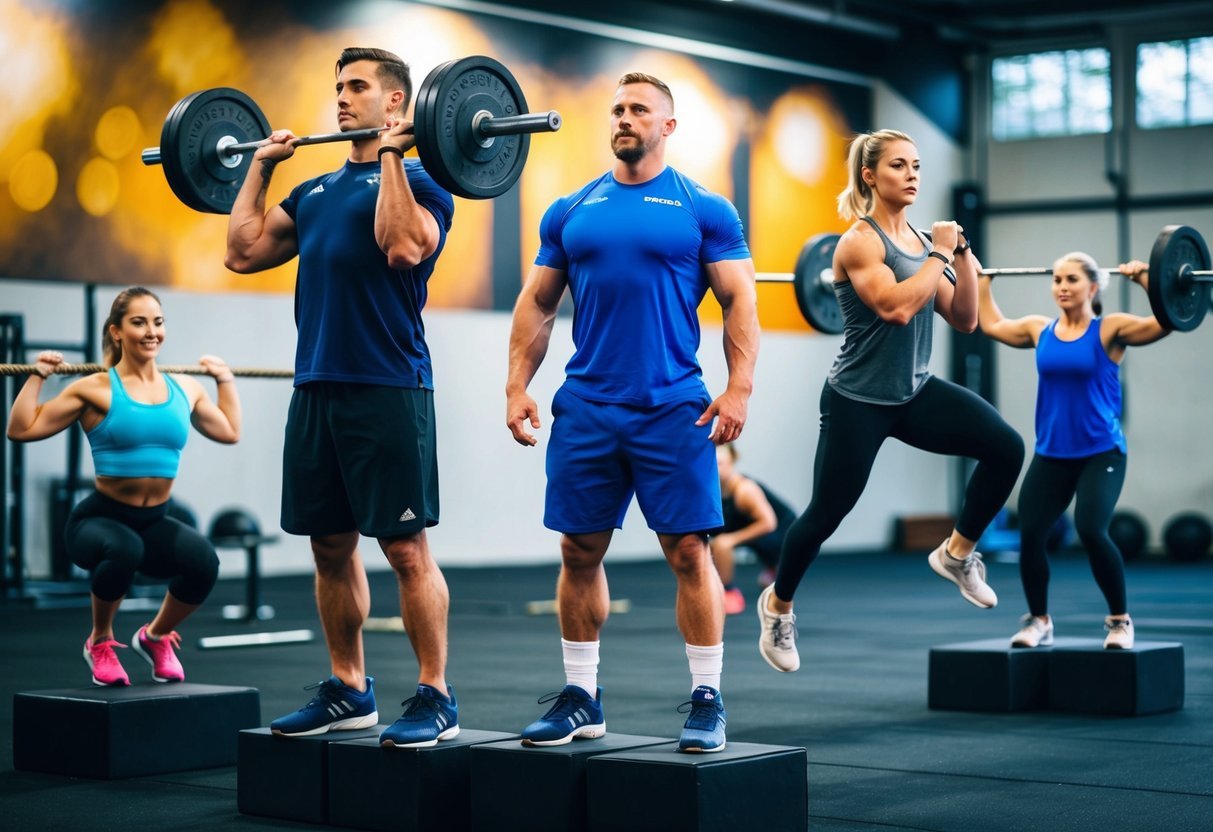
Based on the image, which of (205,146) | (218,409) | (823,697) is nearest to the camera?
(205,146)

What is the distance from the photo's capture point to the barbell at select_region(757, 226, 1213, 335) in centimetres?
486

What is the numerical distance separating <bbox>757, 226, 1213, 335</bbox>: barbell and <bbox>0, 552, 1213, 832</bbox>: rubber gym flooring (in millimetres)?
1190

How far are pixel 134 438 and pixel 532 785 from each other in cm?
169

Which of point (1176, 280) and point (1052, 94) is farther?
point (1052, 94)

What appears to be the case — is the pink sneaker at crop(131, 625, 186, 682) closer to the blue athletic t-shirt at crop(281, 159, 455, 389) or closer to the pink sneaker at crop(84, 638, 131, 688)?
the pink sneaker at crop(84, 638, 131, 688)

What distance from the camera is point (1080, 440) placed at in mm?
4977

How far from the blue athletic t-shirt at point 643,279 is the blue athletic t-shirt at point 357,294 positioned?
331 mm

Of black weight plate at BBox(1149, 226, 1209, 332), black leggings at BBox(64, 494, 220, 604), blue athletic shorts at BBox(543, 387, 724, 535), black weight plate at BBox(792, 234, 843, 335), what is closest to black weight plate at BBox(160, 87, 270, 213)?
black leggings at BBox(64, 494, 220, 604)

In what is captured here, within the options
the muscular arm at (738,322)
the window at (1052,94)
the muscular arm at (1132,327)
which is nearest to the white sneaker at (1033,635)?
the muscular arm at (1132,327)

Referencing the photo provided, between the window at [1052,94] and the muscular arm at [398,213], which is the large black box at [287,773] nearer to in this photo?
the muscular arm at [398,213]

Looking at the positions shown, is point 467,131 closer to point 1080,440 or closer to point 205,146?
point 205,146

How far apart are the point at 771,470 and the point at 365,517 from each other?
10.3 m

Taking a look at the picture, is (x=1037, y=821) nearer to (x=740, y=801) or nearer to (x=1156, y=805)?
(x=1156, y=805)

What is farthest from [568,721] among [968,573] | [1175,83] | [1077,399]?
[1175,83]
